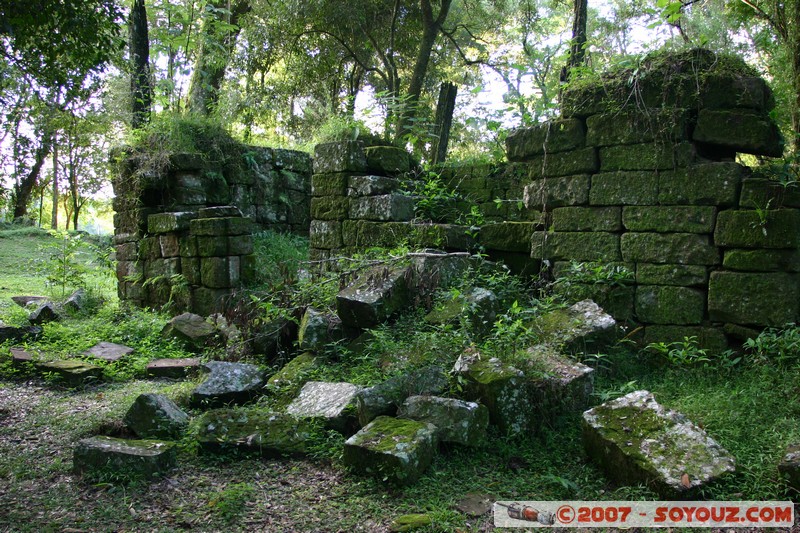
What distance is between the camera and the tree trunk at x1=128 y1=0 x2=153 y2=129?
10.9m

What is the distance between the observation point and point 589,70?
5.31m

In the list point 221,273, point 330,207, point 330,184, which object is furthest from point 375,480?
point 221,273

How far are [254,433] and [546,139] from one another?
3.73m

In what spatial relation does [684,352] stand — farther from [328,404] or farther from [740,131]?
[328,404]

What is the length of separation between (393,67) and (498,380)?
1504 centimetres

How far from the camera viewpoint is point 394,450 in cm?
327

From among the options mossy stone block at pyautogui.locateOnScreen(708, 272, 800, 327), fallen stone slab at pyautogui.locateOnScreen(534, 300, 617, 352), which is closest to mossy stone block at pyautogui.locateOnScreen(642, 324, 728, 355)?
mossy stone block at pyautogui.locateOnScreen(708, 272, 800, 327)

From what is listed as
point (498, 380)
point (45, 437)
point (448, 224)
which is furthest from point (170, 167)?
point (498, 380)

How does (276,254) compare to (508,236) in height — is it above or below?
below

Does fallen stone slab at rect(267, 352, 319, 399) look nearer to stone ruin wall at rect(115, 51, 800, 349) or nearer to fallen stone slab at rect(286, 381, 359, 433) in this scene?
fallen stone slab at rect(286, 381, 359, 433)

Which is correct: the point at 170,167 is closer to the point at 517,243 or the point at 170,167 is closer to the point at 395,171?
the point at 395,171

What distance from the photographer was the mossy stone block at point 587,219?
17.1 ft

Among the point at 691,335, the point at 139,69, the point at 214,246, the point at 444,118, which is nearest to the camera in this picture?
the point at 691,335

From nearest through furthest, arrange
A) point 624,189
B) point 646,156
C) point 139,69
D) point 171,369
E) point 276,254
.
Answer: point 646,156
point 624,189
point 171,369
point 276,254
point 139,69
